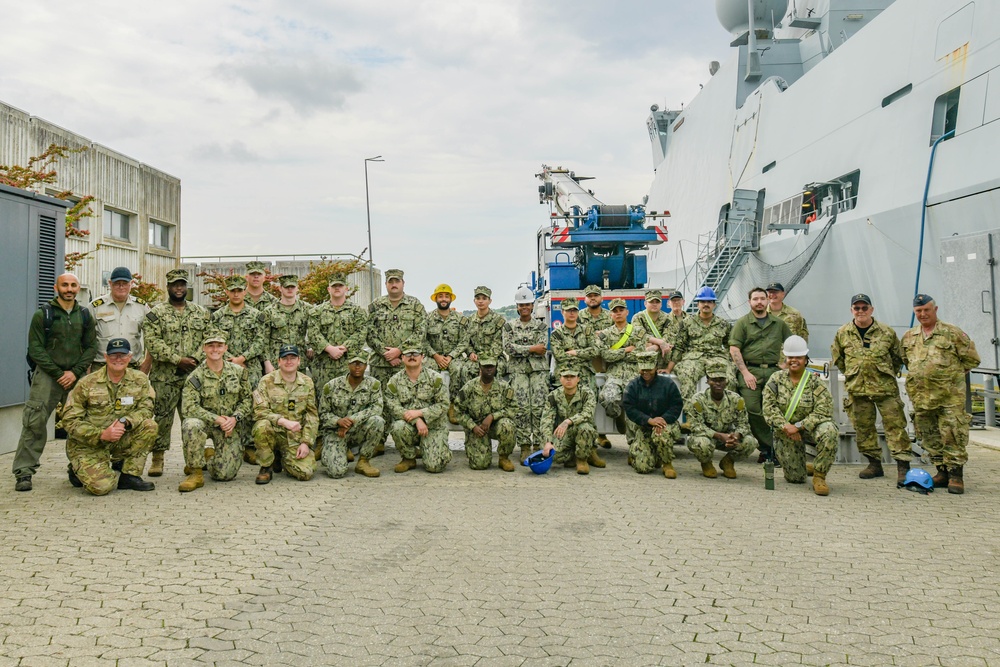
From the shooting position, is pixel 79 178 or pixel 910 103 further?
pixel 79 178

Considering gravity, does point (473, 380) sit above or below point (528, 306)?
below

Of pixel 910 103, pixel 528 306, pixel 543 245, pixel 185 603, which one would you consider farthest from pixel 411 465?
pixel 910 103

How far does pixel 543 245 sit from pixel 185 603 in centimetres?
1127

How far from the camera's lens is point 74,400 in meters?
6.07

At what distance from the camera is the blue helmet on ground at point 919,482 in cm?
619

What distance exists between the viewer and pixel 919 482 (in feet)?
20.4

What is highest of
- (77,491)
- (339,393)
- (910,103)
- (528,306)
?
(910,103)

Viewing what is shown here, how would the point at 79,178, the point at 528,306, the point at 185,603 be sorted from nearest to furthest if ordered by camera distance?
1. the point at 185,603
2. the point at 528,306
3. the point at 79,178

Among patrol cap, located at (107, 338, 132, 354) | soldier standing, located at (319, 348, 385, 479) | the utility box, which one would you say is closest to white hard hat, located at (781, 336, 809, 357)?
soldier standing, located at (319, 348, 385, 479)

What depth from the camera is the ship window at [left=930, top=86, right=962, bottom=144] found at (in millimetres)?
10500

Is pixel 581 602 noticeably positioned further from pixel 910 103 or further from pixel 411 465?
pixel 910 103

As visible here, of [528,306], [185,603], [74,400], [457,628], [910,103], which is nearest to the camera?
[457,628]

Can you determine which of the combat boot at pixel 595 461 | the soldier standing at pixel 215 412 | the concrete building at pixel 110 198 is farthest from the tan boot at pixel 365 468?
the concrete building at pixel 110 198

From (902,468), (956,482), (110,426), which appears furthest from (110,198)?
(956,482)
